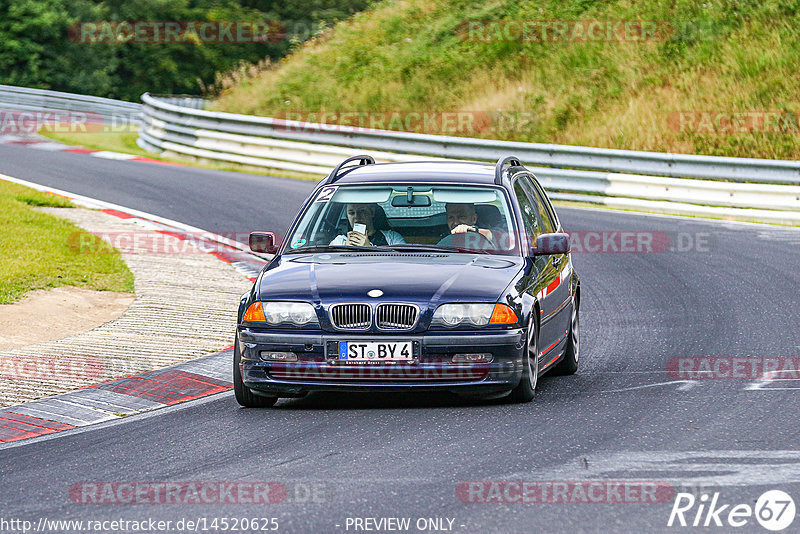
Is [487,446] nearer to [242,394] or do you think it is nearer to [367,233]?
[242,394]

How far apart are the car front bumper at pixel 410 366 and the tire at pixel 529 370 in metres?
0.09

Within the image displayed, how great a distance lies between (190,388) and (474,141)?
15.2m

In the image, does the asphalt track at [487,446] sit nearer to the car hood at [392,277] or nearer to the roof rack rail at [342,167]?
the car hood at [392,277]

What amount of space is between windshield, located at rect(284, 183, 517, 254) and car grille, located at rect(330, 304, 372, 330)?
1.11m

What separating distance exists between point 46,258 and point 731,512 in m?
10.7

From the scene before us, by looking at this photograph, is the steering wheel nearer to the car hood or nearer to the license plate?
the car hood

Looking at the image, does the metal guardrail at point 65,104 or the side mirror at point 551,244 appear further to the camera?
the metal guardrail at point 65,104

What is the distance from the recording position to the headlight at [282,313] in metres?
8.23

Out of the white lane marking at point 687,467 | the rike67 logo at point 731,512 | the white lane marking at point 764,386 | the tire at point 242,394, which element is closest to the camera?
the rike67 logo at point 731,512

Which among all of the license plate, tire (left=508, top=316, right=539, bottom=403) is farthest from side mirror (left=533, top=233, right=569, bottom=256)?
the license plate

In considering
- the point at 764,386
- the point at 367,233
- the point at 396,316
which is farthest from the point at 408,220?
the point at 764,386

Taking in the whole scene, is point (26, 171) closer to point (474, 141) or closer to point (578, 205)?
point (474, 141)

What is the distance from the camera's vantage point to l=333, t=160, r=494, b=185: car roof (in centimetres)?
970

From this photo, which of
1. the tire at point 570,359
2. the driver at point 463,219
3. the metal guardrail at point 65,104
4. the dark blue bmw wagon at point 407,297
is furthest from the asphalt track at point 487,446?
the metal guardrail at point 65,104
